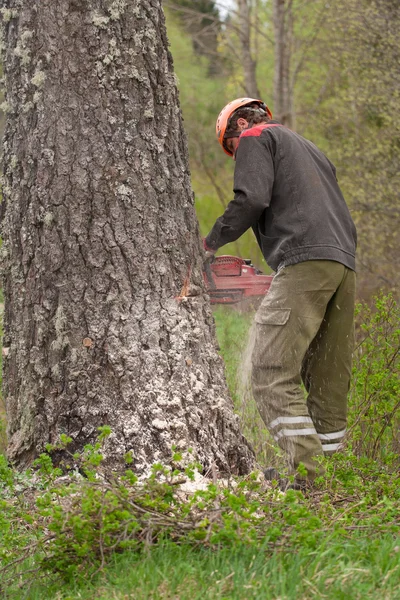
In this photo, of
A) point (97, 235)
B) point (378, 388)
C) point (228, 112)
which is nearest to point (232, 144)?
point (228, 112)

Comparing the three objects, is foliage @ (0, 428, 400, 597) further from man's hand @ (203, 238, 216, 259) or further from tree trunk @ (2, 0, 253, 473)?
man's hand @ (203, 238, 216, 259)

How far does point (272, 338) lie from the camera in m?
3.94

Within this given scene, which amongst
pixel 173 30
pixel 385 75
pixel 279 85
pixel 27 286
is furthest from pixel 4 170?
pixel 173 30

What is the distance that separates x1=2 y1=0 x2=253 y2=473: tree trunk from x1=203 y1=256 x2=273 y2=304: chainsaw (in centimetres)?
55

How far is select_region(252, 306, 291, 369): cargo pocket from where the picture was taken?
391 centimetres

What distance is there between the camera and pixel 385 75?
9.91 metres

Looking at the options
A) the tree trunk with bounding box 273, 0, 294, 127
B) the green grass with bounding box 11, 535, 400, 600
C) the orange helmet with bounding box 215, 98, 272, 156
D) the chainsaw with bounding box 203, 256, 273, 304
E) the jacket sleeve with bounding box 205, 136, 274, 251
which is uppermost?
the tree trunk with bounding box 273, 0, 294, 127

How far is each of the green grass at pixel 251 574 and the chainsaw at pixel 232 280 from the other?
161 cm

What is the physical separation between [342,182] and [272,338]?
7.90m

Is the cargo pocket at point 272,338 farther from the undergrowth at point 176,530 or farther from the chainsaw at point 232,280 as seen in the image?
the undergrowth at point 176,530

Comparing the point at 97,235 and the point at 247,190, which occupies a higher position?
the point at 247,190

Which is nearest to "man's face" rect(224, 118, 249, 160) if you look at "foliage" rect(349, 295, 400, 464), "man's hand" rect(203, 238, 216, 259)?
"man's hand" rect(203, 238, 216, 259)

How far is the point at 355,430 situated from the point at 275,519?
1554 millimetres

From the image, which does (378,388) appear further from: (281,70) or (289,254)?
(281,70)
